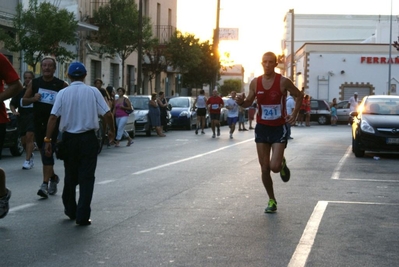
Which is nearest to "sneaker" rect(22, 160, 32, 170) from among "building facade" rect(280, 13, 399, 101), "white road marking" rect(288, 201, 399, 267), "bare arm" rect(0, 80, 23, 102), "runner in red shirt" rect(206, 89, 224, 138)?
"white road marking" rect(288, 201, 399, 267)

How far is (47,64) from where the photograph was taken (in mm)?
11000

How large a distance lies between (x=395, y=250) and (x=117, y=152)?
1434 centimetres

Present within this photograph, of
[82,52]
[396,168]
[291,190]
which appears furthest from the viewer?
[82,52]

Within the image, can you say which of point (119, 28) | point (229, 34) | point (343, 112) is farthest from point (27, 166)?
point (229, 34)

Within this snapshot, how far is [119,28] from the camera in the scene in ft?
132

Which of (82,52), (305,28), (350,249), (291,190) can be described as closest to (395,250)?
(350,249)

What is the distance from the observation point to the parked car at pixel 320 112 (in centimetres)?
5009

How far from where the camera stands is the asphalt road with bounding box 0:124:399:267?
730 cm

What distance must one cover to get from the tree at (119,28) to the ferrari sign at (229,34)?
3090 cm

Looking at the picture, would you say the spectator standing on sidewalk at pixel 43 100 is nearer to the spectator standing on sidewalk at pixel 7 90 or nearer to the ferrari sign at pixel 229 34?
the spectator standing on sidewalk at pixel 7 90

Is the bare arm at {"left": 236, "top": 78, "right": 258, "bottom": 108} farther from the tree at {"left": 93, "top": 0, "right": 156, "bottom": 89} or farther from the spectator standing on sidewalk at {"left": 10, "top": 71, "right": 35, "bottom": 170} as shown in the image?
the tree at {"left": 93, "top": 0, "right": 156, "bottom": 89}

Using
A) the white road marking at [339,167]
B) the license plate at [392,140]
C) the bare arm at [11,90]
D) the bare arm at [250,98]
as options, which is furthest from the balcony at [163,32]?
the bare arm at [11,90]

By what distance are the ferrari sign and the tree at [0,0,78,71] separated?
42.5 meters

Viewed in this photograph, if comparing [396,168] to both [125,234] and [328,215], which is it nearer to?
[328,215]
